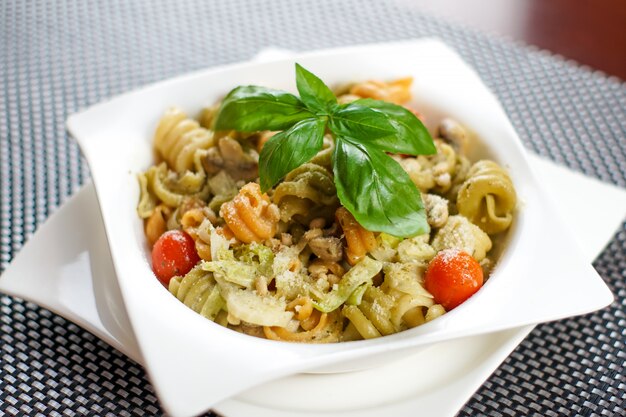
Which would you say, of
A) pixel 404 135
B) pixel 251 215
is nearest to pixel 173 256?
pixel 251 215

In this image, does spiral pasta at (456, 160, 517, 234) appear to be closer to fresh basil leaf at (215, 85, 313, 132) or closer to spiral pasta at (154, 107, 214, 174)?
fresh basil leaf at (215, 85, 313, 132)

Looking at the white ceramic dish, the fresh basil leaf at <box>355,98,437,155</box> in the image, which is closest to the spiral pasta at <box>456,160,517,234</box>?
the fresh basil leaf at <box>355,98,437,155</box>

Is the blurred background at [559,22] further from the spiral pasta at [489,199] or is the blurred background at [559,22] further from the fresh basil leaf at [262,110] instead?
the fresh basil leaf at [262,110]

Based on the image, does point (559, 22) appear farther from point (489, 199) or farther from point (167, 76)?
point (489, 199)

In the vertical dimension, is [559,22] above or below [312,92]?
below

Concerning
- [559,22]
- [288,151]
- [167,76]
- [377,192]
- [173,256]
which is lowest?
[559,22]
